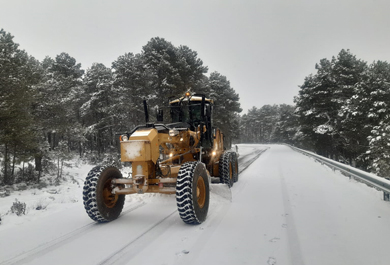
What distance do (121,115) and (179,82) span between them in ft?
22.8

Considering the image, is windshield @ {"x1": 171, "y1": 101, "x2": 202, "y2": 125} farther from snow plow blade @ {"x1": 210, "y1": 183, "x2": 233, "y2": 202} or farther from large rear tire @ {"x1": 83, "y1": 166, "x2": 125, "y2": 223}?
large rear tire @ {"x1": 83, "y1": 166, "x2": 125, "y2": 223}

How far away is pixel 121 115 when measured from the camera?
76.8ft

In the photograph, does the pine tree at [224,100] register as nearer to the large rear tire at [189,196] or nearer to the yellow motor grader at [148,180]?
the yellow motor grader at [148,180]

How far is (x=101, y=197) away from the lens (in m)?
4.71

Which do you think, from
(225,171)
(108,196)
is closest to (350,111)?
(225,171)

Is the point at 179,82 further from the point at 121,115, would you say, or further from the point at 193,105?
the point at 193,105

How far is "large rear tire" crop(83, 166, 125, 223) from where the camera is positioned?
180 inches

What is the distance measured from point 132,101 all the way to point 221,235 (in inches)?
797

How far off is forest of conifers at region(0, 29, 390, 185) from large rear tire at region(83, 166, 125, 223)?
25.7 ft

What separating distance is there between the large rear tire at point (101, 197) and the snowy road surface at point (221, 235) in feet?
0.64

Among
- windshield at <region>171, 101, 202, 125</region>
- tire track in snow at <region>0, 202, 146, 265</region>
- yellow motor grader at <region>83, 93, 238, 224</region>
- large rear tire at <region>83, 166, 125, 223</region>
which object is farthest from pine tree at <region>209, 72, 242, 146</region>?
tire track in snow at <region>0, 202, 146, 265</region>

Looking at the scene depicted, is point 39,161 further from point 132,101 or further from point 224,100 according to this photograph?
point 224,100

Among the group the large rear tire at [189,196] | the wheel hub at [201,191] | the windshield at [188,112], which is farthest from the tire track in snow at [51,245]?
the windshield at [188,112]

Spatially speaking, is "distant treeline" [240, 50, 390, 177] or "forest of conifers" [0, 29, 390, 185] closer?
"forest of conifers" [0, 29, 390, 185]
